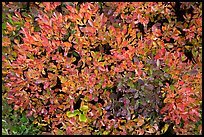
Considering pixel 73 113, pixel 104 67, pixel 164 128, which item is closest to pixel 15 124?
pixel 73 113

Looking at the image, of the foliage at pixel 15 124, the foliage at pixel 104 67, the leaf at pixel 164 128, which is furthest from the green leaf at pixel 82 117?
the leaf at pixel 164 128

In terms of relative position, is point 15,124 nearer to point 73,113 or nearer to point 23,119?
point 23,119

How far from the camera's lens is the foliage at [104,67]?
2.08m

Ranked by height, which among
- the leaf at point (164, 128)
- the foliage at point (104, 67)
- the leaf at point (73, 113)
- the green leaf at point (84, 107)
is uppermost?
the foliage at point (104, 67)

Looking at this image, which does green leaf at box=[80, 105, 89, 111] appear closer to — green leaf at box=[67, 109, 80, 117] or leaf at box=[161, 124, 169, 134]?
green leaf at box=[67, 109, 80, 117]

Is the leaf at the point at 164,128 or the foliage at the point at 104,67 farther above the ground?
the foliage at the point at 104,67

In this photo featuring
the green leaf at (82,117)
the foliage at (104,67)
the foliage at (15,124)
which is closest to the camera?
the foliage at (104,67)

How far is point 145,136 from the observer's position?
7.19 ft

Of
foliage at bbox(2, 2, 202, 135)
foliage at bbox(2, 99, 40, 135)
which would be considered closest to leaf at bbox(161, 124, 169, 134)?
foliage at bbox(2, 2, 202, 135)

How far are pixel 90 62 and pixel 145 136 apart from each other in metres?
0.64

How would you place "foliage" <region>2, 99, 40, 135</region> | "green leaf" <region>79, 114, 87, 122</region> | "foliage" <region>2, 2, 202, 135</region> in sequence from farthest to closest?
"foliage" <region>2, 99, 40, 135</region> → "green leaf" <region>79, 114, 87, 122</region> → "foliage" <region>2, 2, 202, 135</region>

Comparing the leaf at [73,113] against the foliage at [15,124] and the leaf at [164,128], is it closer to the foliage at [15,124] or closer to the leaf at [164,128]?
the foliage at [15,124]

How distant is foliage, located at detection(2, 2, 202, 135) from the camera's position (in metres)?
2.08

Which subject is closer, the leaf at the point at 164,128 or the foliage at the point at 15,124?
the leaf at the point at 164,128
